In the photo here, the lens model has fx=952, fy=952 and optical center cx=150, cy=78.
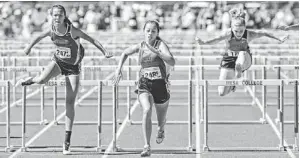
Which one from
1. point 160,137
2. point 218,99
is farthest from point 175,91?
point 160,137

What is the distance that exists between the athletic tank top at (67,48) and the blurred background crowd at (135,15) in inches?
991

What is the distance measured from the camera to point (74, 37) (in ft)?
38.1

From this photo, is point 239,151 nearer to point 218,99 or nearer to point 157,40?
point 157,40

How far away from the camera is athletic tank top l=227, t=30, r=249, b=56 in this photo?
13.3m

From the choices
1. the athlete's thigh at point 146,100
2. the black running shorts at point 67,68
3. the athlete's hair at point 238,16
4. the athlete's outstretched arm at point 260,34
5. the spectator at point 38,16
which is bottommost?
the athlete's thigh at point 146,100

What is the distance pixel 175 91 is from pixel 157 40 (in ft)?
33.9

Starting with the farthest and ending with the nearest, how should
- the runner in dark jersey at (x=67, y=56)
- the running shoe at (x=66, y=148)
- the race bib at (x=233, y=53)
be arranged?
the race bib at (x=233, y=53) → the running shoe at (x=66, y=148) → the runner in dark jersey at (x=67, y=56)

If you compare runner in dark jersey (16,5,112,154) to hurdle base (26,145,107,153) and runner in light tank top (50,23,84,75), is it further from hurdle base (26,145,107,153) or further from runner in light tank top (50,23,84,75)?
hurdle base (26,145,107,153)

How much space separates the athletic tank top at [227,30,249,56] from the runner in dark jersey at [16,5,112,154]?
7.80 feet

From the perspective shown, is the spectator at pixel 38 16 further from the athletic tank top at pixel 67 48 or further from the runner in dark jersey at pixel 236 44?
the athletic tank top at pixel 67 48

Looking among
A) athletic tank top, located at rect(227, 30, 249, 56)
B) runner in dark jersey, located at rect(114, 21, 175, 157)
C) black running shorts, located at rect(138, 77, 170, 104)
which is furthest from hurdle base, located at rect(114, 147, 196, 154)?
athletic tank top, located at rect(227, 30, 249, 56)

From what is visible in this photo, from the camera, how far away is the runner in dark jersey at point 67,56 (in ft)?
37.9

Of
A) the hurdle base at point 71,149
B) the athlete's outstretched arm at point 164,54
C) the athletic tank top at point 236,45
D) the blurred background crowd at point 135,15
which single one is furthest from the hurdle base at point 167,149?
the blurred background crowd at point 135,15

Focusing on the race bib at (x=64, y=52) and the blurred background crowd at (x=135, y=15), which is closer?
the race bib at (x=64, y=52)
